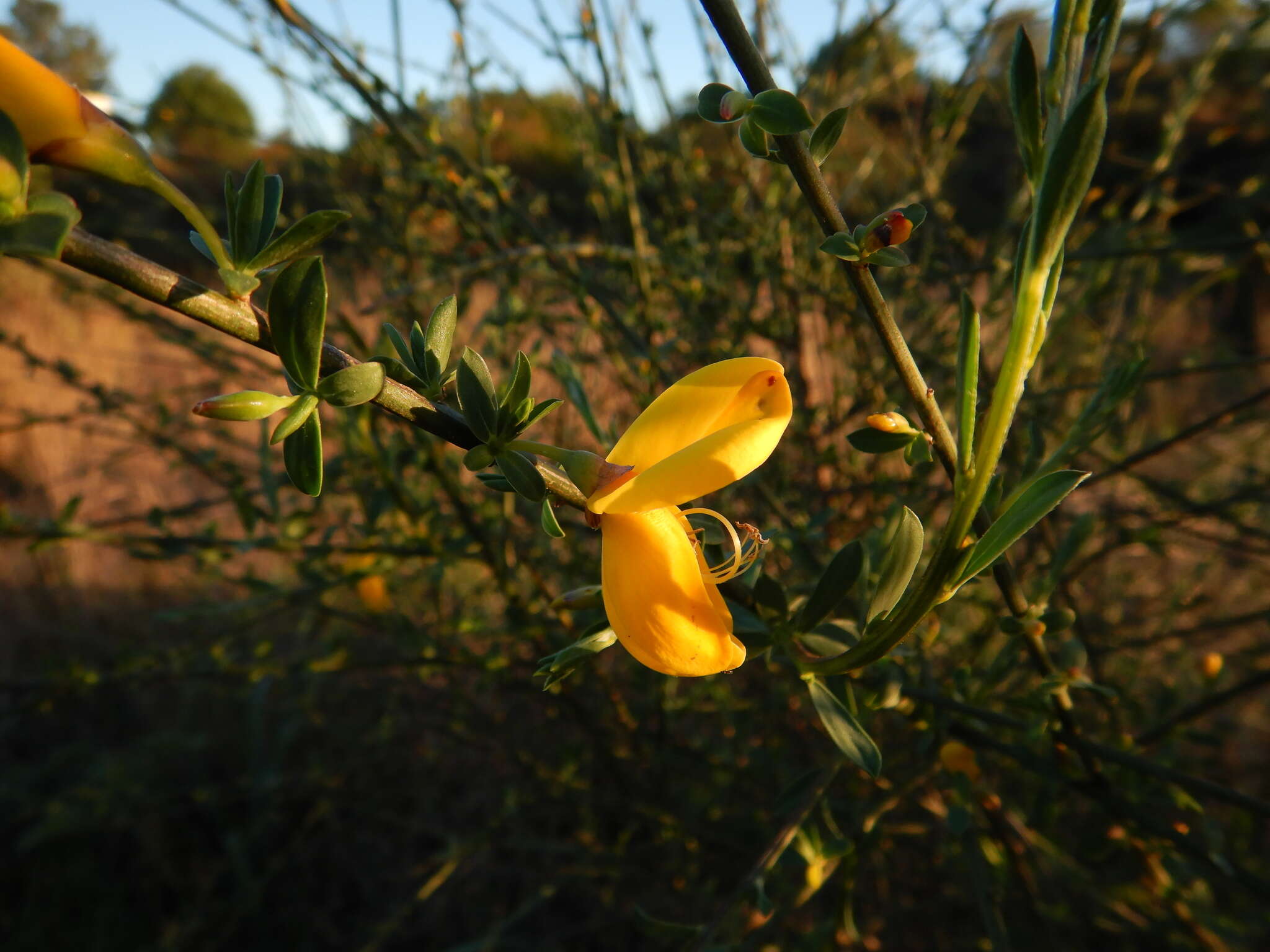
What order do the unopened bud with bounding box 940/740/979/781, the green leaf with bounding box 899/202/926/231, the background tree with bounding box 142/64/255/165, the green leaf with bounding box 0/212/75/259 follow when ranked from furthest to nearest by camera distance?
the background tree with bounding box 142/64/255/165, the unopened bud with bounding box 940/740/979/781, the green leaf with bounding box 899/202/926/231, the green leaf with bounding box 0/212/75/259

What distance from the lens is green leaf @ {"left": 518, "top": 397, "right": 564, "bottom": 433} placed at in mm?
358

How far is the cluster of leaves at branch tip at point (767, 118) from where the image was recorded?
0.30 m

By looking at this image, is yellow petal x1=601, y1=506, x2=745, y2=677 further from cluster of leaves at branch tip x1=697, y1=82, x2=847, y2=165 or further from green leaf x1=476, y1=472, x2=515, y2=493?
cluster of leaves at branch tip x1=697, y1=82, x2=847, y2=165

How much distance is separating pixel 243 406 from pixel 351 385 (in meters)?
0.04

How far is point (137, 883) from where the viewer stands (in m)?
2.11

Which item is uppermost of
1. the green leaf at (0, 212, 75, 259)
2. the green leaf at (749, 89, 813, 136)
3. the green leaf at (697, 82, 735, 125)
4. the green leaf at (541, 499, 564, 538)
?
the green leaf at (0, 212, 75, 259)

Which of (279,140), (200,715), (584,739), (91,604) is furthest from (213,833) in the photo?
(279,140)

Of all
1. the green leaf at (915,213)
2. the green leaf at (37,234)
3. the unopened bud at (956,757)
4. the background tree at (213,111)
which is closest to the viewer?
the green leaf at (37,234)

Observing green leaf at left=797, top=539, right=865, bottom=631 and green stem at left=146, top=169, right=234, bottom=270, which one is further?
green leaf at left=797, top=539, right=865, bottom=631

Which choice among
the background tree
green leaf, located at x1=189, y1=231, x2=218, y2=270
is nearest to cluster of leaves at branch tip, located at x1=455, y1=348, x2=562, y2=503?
green leaf, located at x1=189, y1=231, x2=218, y2=270

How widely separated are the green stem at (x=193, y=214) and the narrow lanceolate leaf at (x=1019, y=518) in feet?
0.98

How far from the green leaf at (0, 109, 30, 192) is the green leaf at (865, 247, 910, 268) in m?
0.29

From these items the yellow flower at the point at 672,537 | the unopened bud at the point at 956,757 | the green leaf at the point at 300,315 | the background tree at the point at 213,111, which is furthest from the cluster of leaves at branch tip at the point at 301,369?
the background tree at the point at 213,111

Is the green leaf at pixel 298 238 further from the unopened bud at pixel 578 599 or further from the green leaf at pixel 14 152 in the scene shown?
the unopened bud at pixel 578 599
